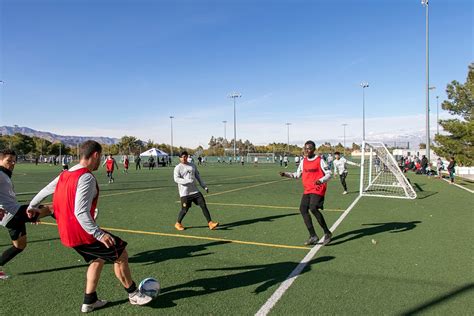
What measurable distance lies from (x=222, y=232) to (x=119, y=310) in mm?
3929

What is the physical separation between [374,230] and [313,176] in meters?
2.39

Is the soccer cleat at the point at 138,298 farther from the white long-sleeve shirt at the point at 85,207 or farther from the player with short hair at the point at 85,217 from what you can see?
the white long-sleeve shirt at the point at 85,207

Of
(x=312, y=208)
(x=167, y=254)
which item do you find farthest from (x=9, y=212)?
(x=312, y=208)

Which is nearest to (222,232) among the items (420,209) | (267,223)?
(267,223)

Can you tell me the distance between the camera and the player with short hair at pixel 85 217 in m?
3.22

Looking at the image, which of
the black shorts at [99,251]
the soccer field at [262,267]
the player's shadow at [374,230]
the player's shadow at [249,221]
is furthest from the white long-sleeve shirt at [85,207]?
the player's shadow at [249,221]

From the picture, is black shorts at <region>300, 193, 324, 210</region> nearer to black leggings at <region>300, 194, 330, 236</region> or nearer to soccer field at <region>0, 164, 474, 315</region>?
black leggings at <region>300, 194, 330, 236</region>

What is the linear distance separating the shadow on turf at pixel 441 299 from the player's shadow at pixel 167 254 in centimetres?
322

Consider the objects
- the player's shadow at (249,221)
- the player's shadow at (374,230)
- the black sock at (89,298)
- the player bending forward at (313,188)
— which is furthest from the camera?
the player's shadow at (249,221)

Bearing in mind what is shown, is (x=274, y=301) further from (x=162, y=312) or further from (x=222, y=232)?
(x=222, y=232)

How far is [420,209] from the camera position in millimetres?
10836

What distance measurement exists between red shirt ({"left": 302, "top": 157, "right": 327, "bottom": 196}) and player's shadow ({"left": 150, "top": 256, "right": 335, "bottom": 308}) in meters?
1.52

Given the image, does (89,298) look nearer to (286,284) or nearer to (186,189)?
(286,284)

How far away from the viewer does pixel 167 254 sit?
5930 mm
